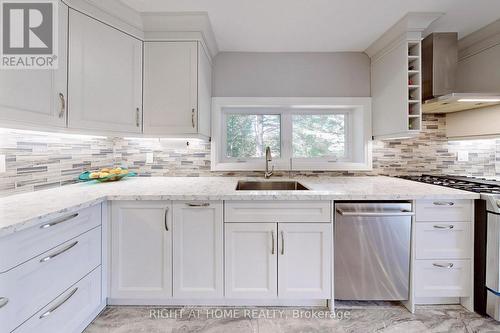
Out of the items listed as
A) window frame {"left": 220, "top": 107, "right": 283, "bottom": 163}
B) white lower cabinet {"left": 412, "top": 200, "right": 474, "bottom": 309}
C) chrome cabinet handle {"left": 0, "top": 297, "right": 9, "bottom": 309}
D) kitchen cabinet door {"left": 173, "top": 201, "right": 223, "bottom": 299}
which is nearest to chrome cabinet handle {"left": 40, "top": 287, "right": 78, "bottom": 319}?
chrome cabinet handle {"left": 0, "top": 297, "right": 9, "bottom": 309}

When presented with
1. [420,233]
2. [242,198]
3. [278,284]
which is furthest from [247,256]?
[420,233]

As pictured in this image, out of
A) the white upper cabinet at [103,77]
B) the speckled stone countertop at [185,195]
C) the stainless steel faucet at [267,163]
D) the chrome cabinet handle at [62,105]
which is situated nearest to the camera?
the speckled stone countertop at [185,195]

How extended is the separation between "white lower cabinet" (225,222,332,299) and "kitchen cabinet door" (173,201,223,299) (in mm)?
78

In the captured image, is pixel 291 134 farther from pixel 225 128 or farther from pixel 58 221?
pixel 58 221

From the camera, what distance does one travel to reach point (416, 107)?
1962 millimetres

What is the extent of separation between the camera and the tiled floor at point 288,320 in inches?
58.4

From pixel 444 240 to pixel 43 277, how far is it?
2.37 m

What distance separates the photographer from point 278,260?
160 cm

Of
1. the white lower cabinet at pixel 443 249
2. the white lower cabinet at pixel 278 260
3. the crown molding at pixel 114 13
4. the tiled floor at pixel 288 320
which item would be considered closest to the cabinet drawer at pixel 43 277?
the tiled floor at pixel 288 320

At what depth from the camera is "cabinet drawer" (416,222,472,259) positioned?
62.6 inches

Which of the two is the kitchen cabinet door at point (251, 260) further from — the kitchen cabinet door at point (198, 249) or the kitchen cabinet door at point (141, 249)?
the kitchen cabinet door at point (141, 249)

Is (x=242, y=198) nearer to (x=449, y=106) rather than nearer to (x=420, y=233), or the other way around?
(x=420, y=233)

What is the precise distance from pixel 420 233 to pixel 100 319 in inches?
88.5

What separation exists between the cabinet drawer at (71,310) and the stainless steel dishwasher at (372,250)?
1.60 metres
